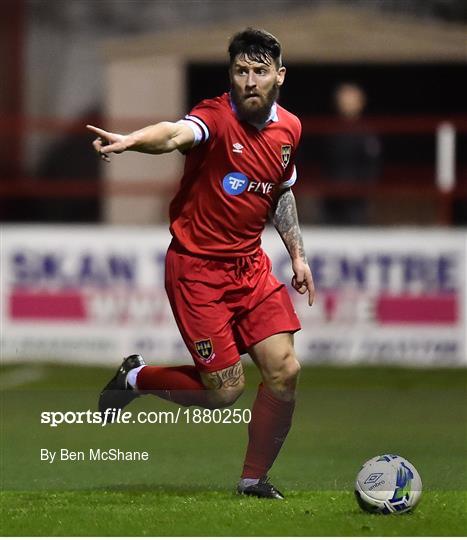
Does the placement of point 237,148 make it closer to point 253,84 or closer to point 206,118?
point 206,118

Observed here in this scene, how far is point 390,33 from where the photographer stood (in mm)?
18906

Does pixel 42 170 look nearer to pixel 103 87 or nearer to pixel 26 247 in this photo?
pixel 103 87

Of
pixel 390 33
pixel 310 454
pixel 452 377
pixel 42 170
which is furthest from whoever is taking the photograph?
pixel 42 170

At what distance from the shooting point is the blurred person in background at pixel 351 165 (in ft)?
53.4

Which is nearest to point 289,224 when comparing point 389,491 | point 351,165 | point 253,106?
point 253,106

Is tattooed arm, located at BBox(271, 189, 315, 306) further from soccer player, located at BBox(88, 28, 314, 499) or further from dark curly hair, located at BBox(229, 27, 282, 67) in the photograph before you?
dark curly hair, located at BBox(229, 27, 282, 67)

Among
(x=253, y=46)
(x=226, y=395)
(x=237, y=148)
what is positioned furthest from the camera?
(x=226, y=395)

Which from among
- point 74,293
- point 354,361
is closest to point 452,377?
point 354,361

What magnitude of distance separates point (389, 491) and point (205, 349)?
124 cm

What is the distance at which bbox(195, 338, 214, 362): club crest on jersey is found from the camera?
26.6 feet

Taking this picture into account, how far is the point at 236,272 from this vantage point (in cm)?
820

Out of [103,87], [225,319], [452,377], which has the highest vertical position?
[103,87]

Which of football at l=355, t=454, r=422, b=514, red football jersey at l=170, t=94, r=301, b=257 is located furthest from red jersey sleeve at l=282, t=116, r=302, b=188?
football at l=355, t=454, r=422, b=514

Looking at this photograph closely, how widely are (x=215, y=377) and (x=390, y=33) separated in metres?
11.4
